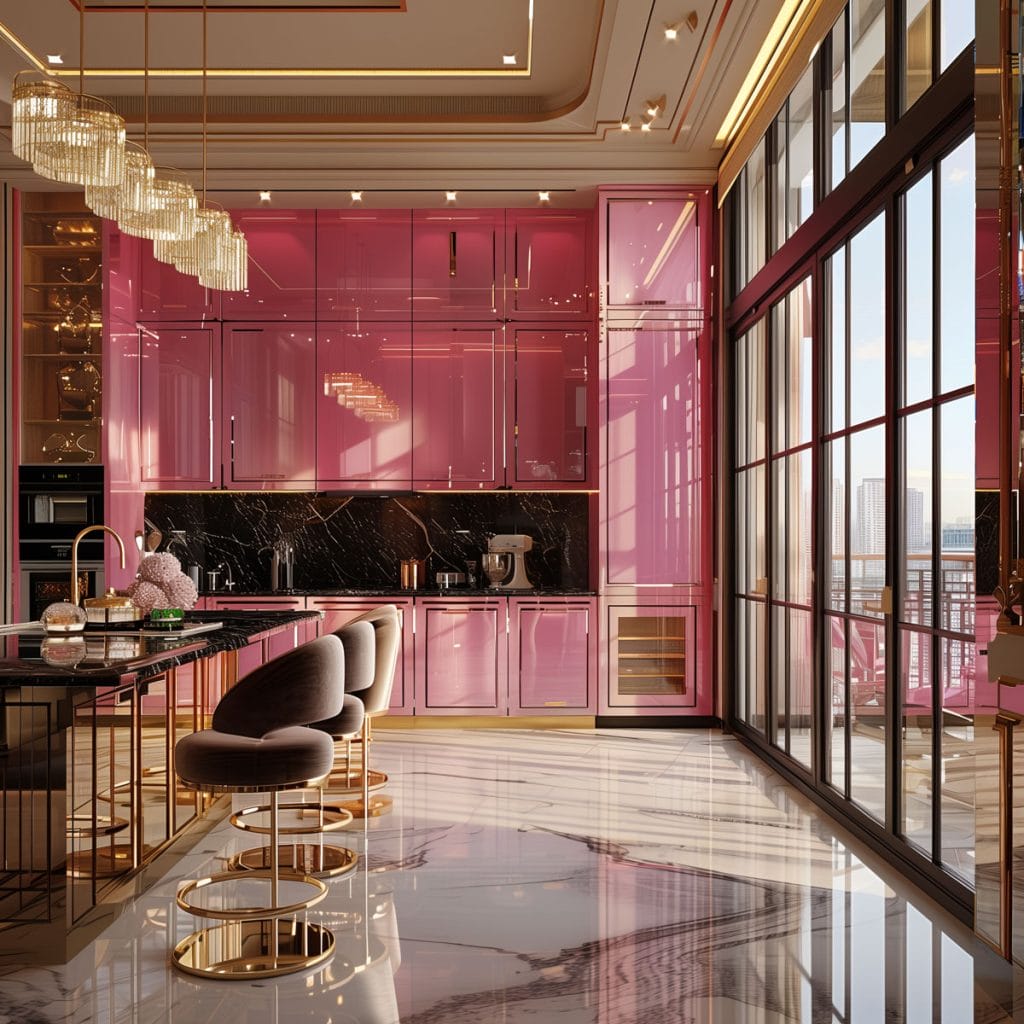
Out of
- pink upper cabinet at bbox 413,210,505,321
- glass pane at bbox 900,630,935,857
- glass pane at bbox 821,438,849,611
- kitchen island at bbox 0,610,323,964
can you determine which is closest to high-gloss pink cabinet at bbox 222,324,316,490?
pink upper cabinet at bbox 413,210,505,321

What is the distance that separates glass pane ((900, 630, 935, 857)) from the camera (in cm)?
312

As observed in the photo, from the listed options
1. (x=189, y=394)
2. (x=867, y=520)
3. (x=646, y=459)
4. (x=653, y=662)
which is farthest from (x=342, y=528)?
(x=867, y=520)

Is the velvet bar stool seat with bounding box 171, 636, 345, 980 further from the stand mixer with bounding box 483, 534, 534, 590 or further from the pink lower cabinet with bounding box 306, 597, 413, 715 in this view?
the stand mixer with bounding box 483, 534, 534, 590

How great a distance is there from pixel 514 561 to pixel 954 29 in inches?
165

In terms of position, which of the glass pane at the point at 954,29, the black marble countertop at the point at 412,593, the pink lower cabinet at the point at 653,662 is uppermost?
the glass pane at the point at 954,29

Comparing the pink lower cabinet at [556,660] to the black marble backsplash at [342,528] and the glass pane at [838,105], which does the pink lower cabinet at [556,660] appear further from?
the glass pane at [838,105]

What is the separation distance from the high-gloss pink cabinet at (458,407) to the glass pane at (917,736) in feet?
11.3

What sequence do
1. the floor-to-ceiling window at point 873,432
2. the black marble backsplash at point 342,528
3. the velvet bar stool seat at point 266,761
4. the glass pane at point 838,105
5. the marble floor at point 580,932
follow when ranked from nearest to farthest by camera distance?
the marble floor at point 580,932 → the velvet bar stool seat at point 266,761 → the floor-to-ceiling window at point 873,432 → the glass pane at point 838,105 → the black marble backsplash at point 342,528

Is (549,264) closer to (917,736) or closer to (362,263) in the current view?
(362,263)

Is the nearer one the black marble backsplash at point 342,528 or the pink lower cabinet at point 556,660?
the pink lower cabinet at point 556,660

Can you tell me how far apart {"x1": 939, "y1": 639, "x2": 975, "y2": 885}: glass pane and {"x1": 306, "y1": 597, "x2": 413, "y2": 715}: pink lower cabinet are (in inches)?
140

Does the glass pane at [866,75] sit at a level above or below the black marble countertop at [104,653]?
above

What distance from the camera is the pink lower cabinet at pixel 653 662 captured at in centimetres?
604

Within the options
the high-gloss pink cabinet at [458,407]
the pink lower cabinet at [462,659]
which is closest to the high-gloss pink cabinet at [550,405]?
the high-gloss pink cabinet at [458,407]
